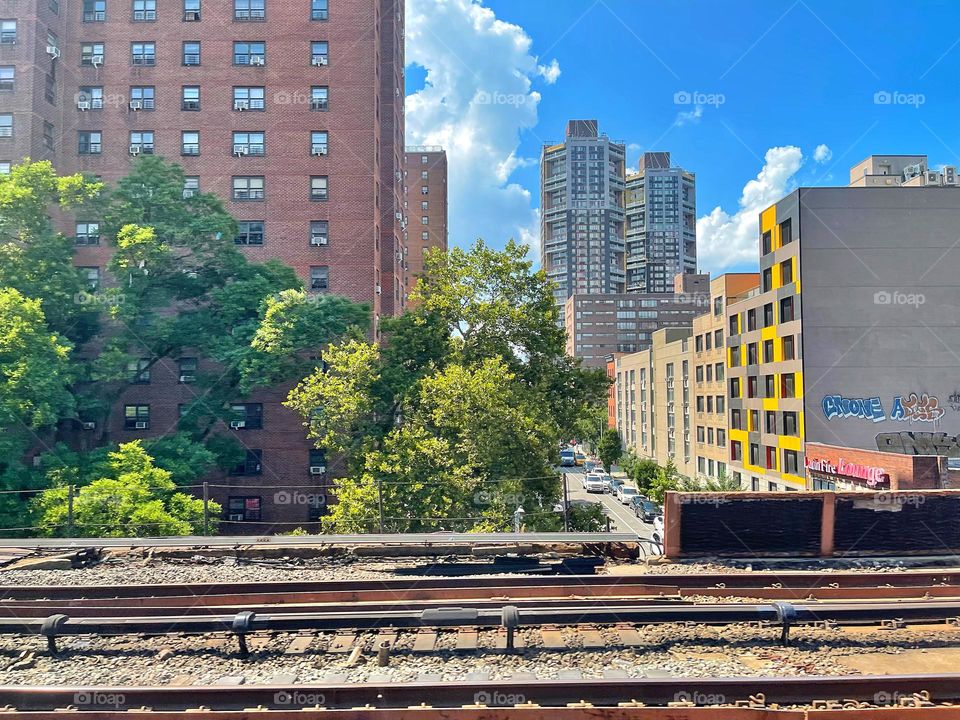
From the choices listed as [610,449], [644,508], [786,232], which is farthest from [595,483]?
[786,232]

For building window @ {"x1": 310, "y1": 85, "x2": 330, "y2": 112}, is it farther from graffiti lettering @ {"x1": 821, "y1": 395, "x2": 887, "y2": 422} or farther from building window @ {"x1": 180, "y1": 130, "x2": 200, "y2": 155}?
graffiti lettering @ {"x1": 821, "y1": 395, "x2": 887, "y2": 422}

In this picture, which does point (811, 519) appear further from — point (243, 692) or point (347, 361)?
point (347, 361)

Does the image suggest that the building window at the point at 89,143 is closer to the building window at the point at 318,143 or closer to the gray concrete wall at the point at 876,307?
the building window at the point at 318,143

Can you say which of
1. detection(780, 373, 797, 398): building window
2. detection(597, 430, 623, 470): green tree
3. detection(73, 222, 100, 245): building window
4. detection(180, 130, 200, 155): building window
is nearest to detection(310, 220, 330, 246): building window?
detection(180, 130, 200, 155): building window

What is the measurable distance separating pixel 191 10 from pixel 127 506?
1256 inches

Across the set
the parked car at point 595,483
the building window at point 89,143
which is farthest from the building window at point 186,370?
the parked car at point 595,483

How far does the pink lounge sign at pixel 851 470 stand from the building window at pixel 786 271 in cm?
1146

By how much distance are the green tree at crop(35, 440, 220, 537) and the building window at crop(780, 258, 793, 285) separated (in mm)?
34230

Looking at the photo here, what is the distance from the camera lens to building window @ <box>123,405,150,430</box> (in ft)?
101

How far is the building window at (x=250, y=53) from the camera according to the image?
33.2 meters

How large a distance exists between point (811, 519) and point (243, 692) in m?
10.0

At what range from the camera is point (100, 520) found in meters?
16.3

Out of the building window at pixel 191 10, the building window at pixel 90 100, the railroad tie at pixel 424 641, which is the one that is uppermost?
the building window at pixel 191 10

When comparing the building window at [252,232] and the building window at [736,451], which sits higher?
the building window at [252,232]
